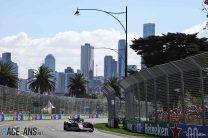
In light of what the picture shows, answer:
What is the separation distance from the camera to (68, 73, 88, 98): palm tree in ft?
440

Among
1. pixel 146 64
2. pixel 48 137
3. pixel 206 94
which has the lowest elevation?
pixel 48 137

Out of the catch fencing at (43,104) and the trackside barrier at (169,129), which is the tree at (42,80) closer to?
the catch fencing at (43,104)

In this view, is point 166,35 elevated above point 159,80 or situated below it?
above

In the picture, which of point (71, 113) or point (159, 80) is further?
point (71, 113)

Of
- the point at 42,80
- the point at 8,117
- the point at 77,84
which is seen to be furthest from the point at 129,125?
the point at 77,84

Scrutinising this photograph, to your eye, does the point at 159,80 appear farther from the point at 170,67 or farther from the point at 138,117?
the point at 138,117

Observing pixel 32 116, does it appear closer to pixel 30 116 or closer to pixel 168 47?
pixel 30 116

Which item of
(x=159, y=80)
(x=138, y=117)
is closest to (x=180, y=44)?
(x=138, y=117)

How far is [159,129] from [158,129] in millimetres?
177

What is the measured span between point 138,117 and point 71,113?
56.0 metres

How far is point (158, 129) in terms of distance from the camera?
2952 centimetres

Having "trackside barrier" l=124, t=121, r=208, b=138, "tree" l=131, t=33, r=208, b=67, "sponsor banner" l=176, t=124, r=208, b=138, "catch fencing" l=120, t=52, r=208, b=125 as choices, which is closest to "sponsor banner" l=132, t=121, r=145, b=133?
"trackside barrier" l=124, t=121, r=208, b=138

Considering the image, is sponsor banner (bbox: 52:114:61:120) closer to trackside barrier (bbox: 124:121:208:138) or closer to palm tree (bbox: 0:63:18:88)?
palm tree (bbox: 0:63:18:88)

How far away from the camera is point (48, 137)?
2650 cm
